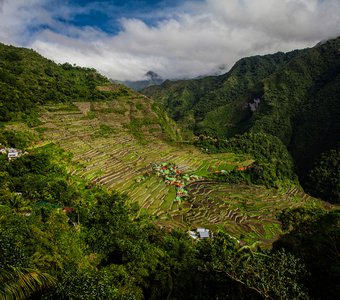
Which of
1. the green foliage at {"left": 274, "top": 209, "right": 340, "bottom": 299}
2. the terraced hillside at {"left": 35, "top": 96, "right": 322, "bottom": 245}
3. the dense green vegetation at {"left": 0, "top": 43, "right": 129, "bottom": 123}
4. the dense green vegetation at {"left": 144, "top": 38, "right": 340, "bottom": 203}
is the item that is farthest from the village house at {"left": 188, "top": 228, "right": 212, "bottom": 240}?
the dense green vegetation at {"left": 144, "top": 38, "right": 340, "bottom": 203}

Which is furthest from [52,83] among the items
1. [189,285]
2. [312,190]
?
[312,190]

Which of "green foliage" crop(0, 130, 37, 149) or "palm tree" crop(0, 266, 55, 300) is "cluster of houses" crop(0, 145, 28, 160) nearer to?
"green foliage" crop(0, 130, 37, 149)

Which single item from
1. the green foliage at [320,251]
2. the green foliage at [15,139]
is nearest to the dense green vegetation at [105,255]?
the green foliage at [320,251]

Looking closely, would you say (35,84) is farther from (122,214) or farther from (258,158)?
(258,158)

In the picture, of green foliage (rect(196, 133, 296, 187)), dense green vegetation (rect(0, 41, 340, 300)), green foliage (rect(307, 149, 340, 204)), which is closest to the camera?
dense green vegetation (rect(0, 41, 340, 300))

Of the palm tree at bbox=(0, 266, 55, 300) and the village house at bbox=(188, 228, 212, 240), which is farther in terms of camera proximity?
the village house at bbox=(188, 228, 212, 240)

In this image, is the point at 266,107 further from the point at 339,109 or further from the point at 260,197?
the point at 260,197
